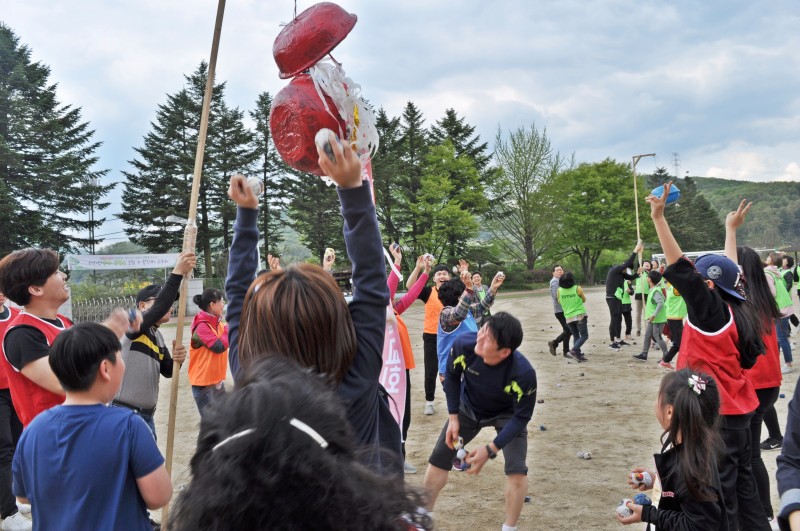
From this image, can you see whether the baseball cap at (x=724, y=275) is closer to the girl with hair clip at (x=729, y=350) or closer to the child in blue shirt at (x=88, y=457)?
the girl with hair clip at (x=729, y=350)

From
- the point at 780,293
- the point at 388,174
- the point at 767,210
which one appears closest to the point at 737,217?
the point at 780,293

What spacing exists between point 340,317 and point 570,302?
11.1m

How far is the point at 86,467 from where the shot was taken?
2.14m

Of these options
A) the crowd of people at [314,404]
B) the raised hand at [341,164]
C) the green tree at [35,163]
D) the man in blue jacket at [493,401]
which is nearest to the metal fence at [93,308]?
the green tree at [35,163]

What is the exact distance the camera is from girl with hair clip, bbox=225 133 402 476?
155 cm

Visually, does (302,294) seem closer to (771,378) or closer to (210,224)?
(771,378)

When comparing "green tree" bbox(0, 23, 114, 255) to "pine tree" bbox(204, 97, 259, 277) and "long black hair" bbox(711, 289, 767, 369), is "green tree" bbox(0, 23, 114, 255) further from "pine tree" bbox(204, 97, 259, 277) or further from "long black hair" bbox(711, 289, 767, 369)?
"long black hair" bbox(711, 289, 767, 369)

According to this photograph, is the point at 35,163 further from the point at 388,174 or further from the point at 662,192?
the point at 662,192

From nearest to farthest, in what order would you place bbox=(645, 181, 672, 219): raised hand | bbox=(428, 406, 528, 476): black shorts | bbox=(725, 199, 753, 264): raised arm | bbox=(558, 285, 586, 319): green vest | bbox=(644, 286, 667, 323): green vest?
1. bbox=(645, 181, 672, 219): raised hand
2. bbox=(428, 406, 528, 476): black shorts
3. bbox=(725, 199, 753, 264): raised arm
4. bbox=(644, 286, 667, 323): green vest
5. bbox=(558, 285, 586, 319): green vest

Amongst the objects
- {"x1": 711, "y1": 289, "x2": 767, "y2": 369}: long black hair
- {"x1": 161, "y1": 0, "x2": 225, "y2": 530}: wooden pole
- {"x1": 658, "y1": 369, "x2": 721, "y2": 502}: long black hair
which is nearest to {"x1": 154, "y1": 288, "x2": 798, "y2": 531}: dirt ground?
{"x1": 161, "y1": 0, "x2": 225, "y2": 530}: wooden pole

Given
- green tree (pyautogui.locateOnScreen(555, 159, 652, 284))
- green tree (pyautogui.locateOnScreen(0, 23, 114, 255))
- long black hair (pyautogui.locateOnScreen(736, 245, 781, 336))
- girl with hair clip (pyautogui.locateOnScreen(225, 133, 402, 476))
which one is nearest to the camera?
girl with hair clip (pyautogui.locateOnScreen(225, 133, 402, 476))

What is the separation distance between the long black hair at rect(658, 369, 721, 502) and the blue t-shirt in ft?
8.02

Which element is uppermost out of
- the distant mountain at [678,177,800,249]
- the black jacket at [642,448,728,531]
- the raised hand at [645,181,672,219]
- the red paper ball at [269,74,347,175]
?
the distant mountain at [678,177,800,249]

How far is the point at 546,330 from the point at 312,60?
15.7m
